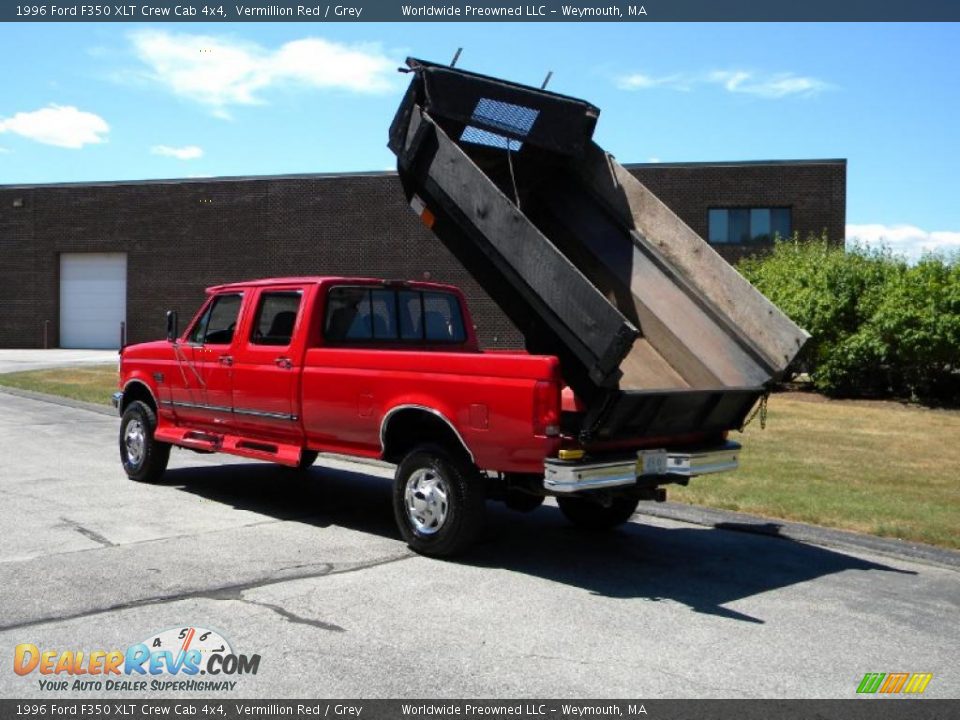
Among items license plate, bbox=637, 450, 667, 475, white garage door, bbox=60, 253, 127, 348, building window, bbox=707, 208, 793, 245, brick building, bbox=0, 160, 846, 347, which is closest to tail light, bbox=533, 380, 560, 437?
license plate, bbox=637, 450, 667, 475

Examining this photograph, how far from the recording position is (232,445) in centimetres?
875

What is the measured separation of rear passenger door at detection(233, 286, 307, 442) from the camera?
8.01 meters

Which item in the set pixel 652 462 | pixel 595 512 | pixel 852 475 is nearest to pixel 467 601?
pixel 652 462

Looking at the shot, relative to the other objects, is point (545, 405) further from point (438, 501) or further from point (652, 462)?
point (438, 501)

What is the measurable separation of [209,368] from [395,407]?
2.79m

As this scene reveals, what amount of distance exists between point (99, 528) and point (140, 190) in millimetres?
36880

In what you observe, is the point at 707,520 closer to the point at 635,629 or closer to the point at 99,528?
the point at 635,629

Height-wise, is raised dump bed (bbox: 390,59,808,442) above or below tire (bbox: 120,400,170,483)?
above

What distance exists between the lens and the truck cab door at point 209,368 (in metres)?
8.84

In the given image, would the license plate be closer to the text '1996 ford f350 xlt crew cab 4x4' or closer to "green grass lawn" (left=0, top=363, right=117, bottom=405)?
the text '1996 ford f350 xlt crew cab 4x4'

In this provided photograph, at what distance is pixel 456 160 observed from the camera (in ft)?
23.3

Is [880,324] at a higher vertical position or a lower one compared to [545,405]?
higher

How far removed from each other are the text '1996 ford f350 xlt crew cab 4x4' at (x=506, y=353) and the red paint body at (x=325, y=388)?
18 mm

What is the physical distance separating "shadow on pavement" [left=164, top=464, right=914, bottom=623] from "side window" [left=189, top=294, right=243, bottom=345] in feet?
5.01
